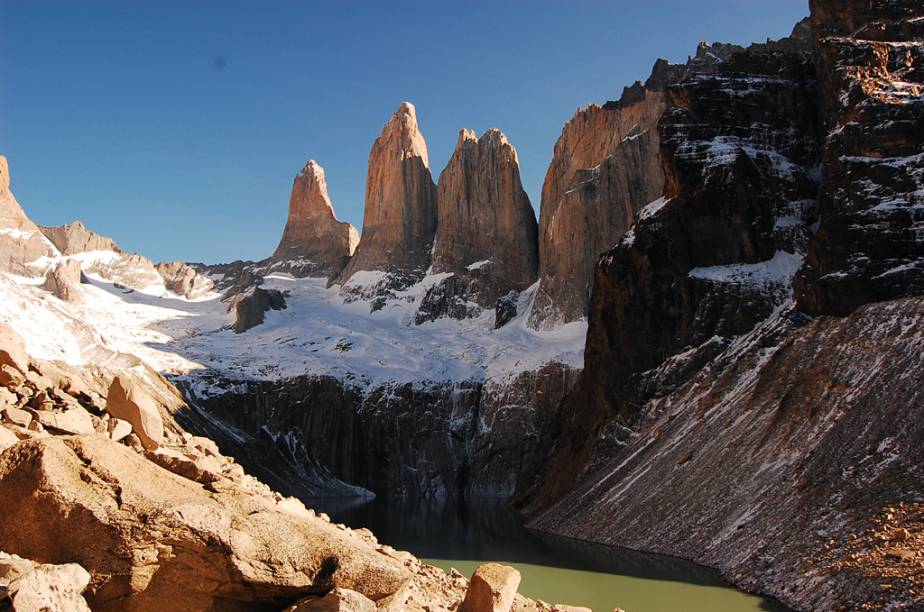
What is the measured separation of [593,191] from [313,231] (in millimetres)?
83434

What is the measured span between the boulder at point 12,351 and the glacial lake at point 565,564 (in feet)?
68.9

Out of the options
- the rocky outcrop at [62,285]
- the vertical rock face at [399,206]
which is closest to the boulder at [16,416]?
the rocky outcrop at [62,285]

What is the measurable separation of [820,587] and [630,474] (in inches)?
1101

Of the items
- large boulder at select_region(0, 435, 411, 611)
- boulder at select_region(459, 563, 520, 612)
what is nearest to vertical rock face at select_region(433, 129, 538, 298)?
boulder at select_region(459, 563, 520, 612)

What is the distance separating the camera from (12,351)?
17359mm

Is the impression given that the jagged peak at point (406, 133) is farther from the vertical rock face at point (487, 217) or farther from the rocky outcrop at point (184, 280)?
the rocky outcrop at point (184, 280)

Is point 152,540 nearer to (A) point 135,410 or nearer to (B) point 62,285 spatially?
(A) point 135,410

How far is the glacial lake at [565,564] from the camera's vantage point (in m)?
31.8

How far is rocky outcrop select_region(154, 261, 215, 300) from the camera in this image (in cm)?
18838

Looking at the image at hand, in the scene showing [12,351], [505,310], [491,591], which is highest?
[505,310]

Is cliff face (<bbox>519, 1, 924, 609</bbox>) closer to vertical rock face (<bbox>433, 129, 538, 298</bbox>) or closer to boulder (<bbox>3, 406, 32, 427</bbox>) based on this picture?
boulder (<bbox>3, 406, 32, 427</bbox>)

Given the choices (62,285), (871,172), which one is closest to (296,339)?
(62,285)

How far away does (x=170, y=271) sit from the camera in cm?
19362

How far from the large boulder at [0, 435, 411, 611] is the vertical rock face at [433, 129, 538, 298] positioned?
131 m
